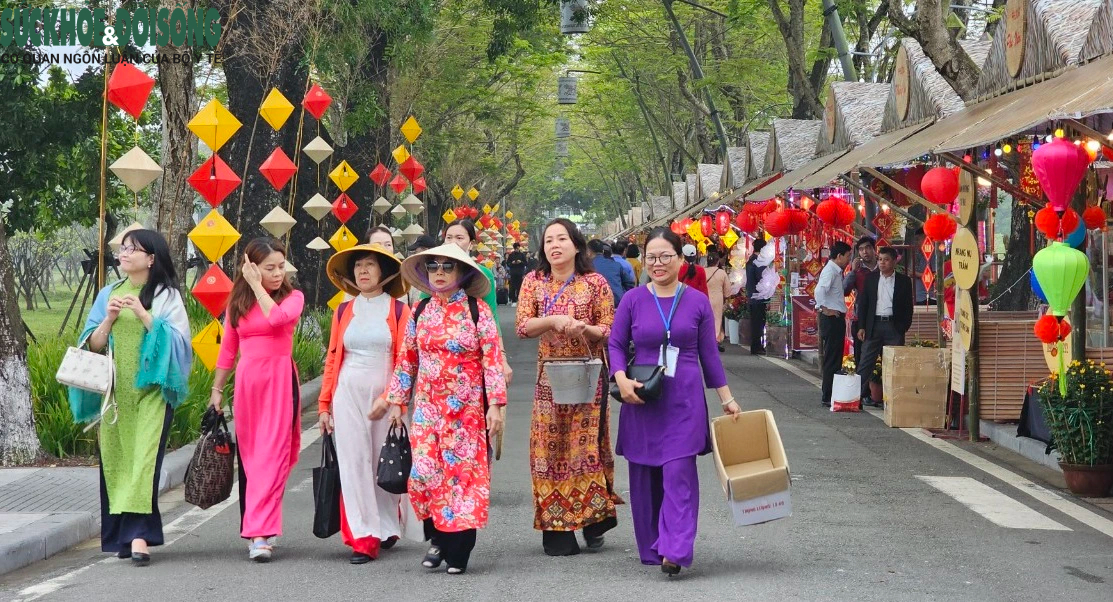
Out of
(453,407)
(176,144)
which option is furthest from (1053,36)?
(176,144)

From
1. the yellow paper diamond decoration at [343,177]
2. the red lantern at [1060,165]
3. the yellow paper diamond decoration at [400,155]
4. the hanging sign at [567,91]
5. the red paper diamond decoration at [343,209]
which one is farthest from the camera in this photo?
the hanging sign at [567,91]

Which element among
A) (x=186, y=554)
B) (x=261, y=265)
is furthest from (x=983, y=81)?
(x=186, y=554)

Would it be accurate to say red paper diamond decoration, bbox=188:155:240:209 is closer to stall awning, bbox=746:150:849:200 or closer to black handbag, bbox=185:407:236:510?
black handbag, bbox=185:407:236:510

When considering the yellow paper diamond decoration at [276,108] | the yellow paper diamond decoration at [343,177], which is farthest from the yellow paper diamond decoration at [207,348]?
the yellow paper diamond decoration at [343,177]

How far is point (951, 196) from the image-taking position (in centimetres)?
1172

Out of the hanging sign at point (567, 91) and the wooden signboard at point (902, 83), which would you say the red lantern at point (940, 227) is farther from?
the hanging sign at point (567, 91)

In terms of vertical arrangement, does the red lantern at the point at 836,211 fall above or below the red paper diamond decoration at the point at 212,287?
above

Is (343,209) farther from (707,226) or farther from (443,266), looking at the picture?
(443,266)

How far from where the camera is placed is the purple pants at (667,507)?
6.63 m

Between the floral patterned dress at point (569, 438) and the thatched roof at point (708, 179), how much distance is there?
2475 centimetres

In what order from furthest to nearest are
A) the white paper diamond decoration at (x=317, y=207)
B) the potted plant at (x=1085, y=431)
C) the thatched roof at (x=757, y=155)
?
the thatched roof at (x=757, y=155) → the white paper diamond decoration at (x=317, y=207) → the potted plant at (x=1085, y=431)

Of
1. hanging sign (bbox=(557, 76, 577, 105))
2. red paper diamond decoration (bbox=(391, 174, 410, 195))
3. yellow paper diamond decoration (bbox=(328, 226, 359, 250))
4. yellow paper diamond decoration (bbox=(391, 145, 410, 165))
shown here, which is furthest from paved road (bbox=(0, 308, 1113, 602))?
hanging sign (bbox=(557, 76, 577, 105))

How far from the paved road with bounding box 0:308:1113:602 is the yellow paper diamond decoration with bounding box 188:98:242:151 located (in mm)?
3832

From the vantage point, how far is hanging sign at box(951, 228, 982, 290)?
11859 mm
